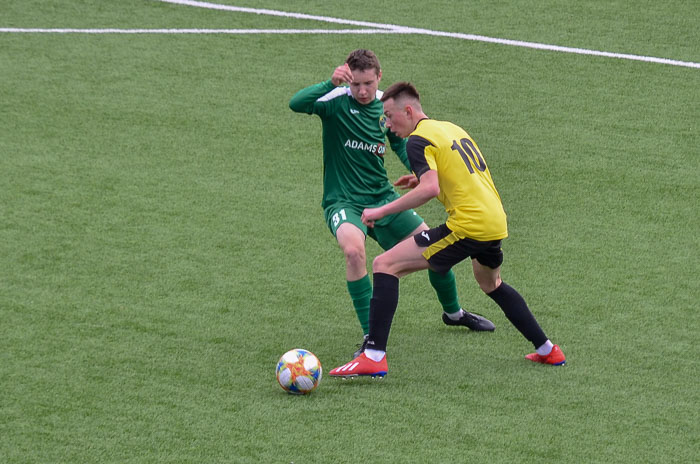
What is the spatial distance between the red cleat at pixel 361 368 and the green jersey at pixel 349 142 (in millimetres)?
1153

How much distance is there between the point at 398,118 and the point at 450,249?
34.1 inches

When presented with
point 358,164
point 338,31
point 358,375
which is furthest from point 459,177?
point 338,31

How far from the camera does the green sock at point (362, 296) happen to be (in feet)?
21.6

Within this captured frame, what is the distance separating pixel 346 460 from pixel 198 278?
2.86 metres

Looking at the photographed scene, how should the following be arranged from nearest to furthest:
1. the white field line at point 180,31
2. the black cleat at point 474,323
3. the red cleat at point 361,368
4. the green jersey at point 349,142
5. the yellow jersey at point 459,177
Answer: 1. the yellow jersey at point 459,177
2. the red cleat at point 361,368
3. the green jersey at point 349,142
4. the black cleat at point 474,323
5. the white field line at point 180,31

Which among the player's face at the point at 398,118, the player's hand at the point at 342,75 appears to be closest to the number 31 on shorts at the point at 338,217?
the player's face at the point at 398,118

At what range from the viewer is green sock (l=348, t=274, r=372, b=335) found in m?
6.60

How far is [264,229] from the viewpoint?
871 cm

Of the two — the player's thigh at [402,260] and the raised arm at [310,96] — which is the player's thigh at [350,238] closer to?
the player's thigh at [402,260]

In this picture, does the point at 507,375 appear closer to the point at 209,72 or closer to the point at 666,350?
the point at 666,350

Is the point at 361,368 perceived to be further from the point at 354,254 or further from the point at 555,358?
the point at 555,358

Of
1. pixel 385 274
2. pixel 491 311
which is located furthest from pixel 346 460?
pixel 491 311

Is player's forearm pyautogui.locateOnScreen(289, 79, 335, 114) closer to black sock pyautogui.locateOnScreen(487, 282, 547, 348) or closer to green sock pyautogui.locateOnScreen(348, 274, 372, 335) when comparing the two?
green sock pyautogui.locateOnScreen(348, 274, 372, 335)

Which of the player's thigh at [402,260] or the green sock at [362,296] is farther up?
the player's thigh at [402,260]
